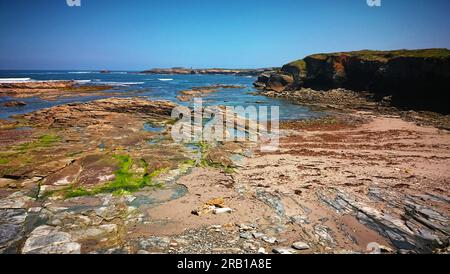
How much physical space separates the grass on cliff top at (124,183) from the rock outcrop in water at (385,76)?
110 feet

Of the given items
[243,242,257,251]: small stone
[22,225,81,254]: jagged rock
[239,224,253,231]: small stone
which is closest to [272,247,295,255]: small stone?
[243,242,257,251]: small stone

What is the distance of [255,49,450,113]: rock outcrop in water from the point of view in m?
34.8

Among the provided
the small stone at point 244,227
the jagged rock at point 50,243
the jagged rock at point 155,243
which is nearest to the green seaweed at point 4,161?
the jagged rock at point 50,243

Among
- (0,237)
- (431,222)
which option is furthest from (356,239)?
(0,237)

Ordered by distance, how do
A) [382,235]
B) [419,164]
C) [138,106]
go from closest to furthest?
[382,235]
[419,164]
[138,106]

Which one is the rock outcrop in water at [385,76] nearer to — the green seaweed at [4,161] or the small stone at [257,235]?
the small stone at [257,235]

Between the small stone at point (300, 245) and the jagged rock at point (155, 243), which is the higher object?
the jagged rock at point (155, 243)

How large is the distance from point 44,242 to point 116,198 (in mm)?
3249

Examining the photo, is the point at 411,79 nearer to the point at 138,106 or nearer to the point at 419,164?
the point at 419,164

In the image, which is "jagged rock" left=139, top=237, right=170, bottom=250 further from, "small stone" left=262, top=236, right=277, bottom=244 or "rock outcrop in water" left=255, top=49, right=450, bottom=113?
"rock outcrop in water" left=255, top=49, right=450, bottom=113

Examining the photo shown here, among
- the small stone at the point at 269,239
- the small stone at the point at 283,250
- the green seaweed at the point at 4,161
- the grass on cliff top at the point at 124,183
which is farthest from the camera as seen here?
the green seaweed at the point at 4,161

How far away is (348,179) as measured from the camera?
13.0 metres

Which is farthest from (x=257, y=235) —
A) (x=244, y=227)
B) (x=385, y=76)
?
(x=385, y=76)

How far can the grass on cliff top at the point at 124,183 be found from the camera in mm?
11625
